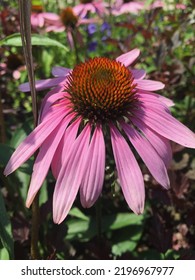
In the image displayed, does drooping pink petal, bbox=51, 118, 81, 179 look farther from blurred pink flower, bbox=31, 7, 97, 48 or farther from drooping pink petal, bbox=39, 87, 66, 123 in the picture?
blurred pink flower, bbox=31, 7, 97, 48

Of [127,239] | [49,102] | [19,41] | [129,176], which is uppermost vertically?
[19,41]

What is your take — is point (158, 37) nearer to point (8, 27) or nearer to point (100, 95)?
point (8, 27)

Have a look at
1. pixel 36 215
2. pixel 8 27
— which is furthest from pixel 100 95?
pixel 8 27

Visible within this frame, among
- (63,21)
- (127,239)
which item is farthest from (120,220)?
(63,21)

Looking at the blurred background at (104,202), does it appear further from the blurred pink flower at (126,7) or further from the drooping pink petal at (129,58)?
the drooping pink petal at (129,58)

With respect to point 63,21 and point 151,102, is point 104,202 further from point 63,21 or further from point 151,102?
point 63,21

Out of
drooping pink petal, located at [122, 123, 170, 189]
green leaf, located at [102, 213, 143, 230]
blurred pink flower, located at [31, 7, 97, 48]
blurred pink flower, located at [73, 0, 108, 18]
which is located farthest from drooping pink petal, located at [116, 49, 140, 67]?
blurred pink flower, located at [73, 0, 108, 18]
